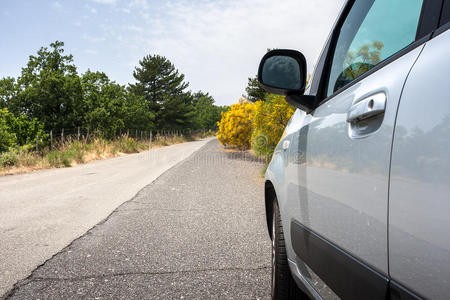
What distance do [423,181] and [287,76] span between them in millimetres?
1273

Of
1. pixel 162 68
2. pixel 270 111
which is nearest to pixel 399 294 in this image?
pixel 270 111

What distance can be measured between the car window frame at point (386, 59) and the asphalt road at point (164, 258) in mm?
1745

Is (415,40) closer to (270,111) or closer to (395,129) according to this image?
(395,129)

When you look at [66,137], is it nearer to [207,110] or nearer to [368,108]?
[368,108]

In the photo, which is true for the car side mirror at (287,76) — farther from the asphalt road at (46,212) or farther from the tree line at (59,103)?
the tree line at (59,103)

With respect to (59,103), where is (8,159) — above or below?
below

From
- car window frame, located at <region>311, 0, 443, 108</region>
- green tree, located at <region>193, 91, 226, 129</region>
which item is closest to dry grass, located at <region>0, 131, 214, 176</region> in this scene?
car window frame, located at <region>311, 0, 443, 108</region>

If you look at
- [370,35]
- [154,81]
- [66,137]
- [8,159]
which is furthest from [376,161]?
[154,81]

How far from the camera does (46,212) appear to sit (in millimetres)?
5711

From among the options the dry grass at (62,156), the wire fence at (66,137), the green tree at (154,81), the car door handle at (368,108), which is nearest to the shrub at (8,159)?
the dry grass at (62,156)

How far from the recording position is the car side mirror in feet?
6.44

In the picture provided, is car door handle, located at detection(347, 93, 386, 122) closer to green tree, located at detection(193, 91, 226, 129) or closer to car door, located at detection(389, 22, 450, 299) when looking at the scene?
car door, located at detection(389, 22, 450, 299)

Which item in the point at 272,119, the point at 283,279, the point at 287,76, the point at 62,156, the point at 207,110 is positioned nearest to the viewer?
the point at 287,76

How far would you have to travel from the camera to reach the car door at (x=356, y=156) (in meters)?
1.07
